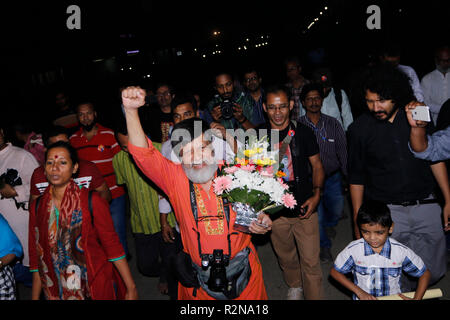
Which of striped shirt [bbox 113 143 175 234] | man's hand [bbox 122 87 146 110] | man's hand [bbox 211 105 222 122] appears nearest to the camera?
man's hand [bbox 122 87 146 110]

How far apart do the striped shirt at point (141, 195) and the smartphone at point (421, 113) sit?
2782 millimetres

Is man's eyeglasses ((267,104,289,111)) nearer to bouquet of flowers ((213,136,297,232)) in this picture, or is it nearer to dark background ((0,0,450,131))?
dark background ((0,0,450,131))

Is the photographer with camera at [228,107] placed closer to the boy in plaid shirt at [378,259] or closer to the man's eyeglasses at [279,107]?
the man's eyeglasses at [279,107]

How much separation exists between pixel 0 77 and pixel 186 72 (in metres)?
14.2

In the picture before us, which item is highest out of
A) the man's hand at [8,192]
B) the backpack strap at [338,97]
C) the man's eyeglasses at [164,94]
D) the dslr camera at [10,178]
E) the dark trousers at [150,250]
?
the man's eyeglasses at [164,94]

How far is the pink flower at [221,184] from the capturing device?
2516 mm

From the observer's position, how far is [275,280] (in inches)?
182

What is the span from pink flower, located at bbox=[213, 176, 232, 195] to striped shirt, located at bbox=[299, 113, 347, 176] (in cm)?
255

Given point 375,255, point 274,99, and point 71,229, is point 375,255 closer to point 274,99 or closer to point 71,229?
point 274,99

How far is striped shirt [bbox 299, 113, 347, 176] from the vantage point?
4.59 meters

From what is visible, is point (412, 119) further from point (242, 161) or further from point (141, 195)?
point (141, 195)

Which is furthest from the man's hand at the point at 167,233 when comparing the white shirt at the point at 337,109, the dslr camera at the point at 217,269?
the white shirt at the point at 337,109

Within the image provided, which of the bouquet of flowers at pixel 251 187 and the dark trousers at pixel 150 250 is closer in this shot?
the bouquet of flowers at pixel 251 187

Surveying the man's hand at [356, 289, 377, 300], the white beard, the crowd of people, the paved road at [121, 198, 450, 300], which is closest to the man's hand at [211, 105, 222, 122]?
the crowd of people
